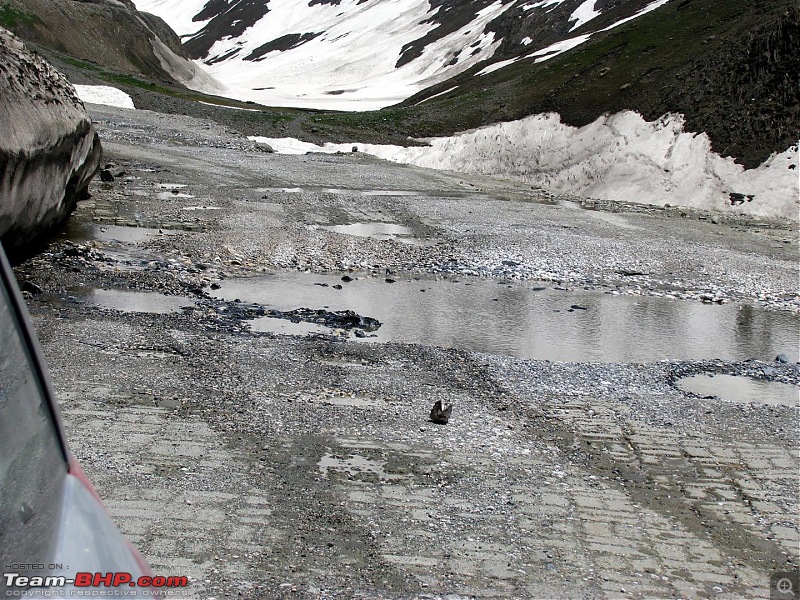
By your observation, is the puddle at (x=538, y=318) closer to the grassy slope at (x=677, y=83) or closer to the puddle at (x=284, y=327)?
the puddle at (x=284, y=327)

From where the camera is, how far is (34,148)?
16172 mm

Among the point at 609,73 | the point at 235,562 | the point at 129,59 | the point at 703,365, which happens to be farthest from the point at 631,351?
the point at 129,59

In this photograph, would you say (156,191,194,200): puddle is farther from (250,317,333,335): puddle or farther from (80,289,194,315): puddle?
(250,317,333,335): puddle

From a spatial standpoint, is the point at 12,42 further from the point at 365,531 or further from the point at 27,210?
the point at 365,531

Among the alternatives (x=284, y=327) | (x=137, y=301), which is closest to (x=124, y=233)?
(x=137, y=301)

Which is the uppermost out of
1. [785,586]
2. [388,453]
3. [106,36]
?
[106,36]

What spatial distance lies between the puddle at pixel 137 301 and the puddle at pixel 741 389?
8.58 m

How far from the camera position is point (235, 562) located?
6410 mm

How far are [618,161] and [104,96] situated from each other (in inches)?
1215

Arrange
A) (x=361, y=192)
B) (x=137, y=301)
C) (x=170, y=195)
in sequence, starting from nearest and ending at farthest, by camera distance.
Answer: (x=137, y=301) → (x=170, y=195) → (x=361, y=192)

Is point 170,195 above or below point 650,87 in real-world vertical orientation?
above

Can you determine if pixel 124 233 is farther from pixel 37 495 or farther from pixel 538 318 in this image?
pixel 37 495

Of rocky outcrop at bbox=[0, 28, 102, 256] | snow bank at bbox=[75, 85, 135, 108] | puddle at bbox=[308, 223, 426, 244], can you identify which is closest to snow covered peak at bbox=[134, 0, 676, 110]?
snow bank at bbox=[75, 85, 135, 108]

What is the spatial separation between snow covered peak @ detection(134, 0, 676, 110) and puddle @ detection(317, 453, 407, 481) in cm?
5524
